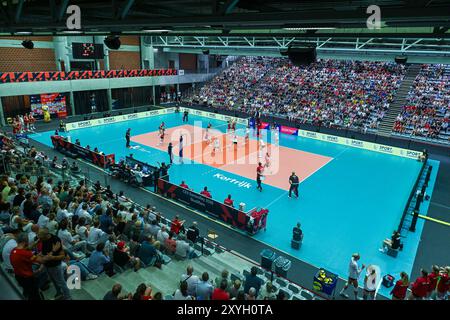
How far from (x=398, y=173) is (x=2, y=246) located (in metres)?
21.7

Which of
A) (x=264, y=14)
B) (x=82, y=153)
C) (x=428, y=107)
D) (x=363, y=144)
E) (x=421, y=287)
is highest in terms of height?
(x=264, y=14)

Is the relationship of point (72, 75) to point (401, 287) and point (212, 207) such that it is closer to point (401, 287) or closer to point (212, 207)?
point (212, 207)

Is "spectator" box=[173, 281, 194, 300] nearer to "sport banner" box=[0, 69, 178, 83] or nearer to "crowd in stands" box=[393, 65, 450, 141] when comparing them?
"crowd in stands" box=[393, 65, 450, 141]

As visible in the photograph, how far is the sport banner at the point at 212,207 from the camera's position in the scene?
1377cm

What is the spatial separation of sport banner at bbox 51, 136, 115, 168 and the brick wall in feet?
68.2

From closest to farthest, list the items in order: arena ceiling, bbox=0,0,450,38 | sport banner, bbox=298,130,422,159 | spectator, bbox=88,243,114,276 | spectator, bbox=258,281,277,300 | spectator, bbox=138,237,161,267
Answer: arena ceiling, bbox=0,0,450,38, spectator, bbox=88,243,114,276, spectator, bbox=258,281,277,300, spectator, bbox=138,237,161,267, sport banner, bbox=298,130,422,159

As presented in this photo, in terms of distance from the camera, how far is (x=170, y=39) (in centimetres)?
4475

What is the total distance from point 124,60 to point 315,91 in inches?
974

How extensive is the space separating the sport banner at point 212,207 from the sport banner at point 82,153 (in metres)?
5.04


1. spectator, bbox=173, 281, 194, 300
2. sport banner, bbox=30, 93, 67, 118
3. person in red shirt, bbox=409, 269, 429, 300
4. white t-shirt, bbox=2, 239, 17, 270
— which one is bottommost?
person in red shirt, bbox=409, 269, 429, 300

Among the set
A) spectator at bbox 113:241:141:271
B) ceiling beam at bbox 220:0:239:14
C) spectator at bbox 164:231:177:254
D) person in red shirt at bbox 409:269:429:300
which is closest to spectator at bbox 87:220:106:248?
spectator at bbox 113:241:141:271

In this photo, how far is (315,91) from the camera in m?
38.6

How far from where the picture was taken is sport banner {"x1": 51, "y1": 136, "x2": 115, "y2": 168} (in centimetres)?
2012

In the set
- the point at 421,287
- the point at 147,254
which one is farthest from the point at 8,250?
the point at 421,287
